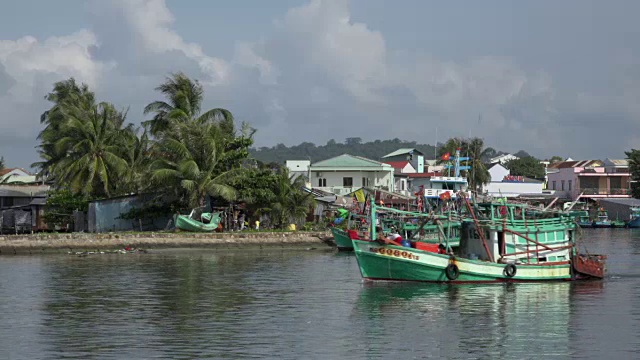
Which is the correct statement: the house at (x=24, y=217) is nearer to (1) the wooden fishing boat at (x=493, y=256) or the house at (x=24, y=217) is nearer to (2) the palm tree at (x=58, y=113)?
(2) the palm tree at (x=58, y=113)

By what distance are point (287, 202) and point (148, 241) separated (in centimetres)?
1098

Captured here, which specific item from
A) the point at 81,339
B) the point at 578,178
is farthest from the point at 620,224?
the point at 81,339

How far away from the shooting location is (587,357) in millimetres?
24125

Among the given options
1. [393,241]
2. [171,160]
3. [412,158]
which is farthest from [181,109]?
[412,158]

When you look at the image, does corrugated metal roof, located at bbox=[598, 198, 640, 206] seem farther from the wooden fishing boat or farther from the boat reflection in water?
the boat reflection in water

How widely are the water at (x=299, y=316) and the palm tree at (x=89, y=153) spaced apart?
66.8ft

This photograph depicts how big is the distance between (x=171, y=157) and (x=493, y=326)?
4046 centimetres

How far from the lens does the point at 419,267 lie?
37.6 m

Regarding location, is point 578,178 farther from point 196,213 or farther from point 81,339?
point 81,339

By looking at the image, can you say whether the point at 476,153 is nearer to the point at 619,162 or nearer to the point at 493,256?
the point at 619,162

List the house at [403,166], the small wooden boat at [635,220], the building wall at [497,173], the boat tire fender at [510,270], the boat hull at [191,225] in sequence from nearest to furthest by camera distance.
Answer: the boat tire fender at [510,270] → the boat hull at [191,225] → the small wooden boat at [635,220] → the house at [403,166] → the building wall at [497,173]

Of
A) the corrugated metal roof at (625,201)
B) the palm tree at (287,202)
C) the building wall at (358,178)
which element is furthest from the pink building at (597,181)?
the palm tree at (287,202)

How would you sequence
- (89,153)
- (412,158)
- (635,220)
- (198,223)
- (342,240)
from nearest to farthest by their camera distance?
(342,240), (198,223), (89,153), (635,220), (412,158)

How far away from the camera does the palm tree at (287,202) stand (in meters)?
67.6
